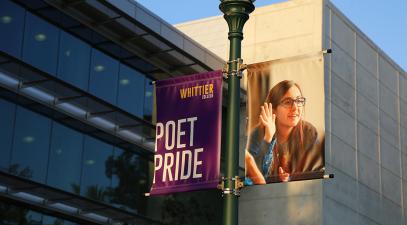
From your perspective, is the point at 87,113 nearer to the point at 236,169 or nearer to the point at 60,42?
the point at 60,42

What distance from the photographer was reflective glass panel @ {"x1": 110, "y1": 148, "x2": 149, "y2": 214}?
89.4ft

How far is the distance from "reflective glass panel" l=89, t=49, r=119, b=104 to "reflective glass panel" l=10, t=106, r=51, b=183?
8.16 ft

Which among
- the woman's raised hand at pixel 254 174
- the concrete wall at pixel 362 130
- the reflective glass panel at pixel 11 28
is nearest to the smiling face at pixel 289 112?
the woman's raised hand at pixel 254 174

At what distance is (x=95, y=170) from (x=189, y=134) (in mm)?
13274

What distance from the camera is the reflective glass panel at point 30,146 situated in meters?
23.4

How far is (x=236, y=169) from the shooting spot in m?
12.7

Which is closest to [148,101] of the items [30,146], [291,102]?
[30,146]

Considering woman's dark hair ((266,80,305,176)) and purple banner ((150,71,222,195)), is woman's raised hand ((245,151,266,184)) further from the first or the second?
purple banner ((150,71,222,195))

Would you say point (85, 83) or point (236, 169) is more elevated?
point (85, 83)

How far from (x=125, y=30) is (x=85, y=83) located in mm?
2571

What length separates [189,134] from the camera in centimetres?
1359

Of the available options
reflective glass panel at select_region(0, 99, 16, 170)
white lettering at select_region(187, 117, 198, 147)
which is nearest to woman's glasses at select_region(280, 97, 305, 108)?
white lettering at select_region(187, 117, 198, 147)

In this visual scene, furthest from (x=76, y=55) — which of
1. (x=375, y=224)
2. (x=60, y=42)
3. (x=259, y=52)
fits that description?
(x=375, y=224)

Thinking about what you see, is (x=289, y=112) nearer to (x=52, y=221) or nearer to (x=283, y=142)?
(x=283, y=142)
